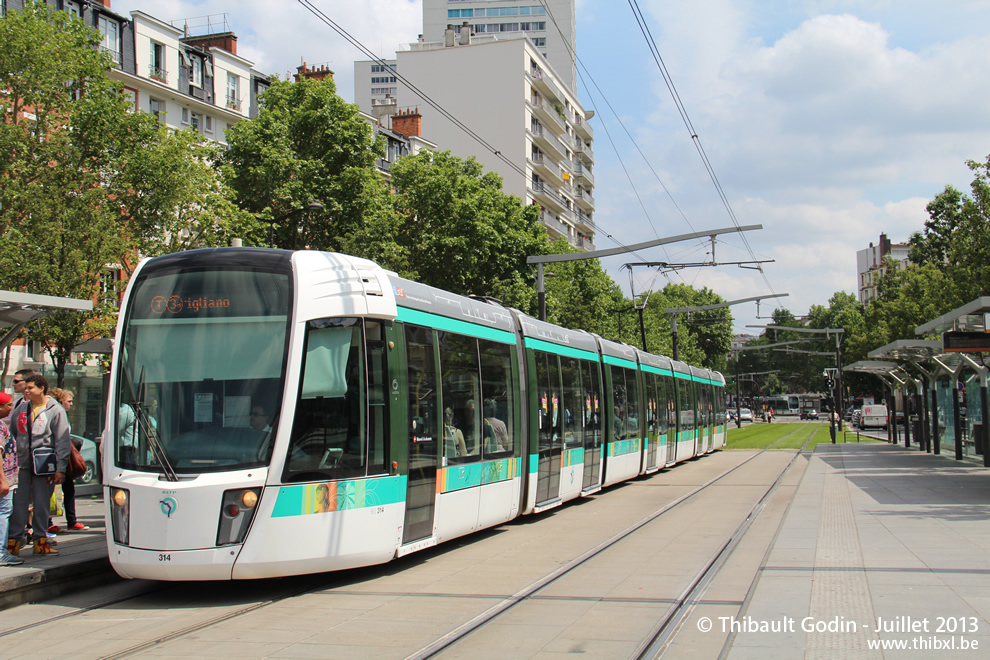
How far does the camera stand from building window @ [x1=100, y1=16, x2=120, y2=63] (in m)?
37.5

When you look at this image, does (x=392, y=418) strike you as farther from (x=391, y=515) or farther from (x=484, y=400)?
(x=484, y=400)

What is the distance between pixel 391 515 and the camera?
924 cm

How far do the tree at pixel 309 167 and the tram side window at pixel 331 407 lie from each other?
21139mm

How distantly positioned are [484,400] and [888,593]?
5.21 metres

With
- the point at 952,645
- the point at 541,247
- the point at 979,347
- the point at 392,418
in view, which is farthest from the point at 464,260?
the point at 952,645

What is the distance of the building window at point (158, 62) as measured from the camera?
4031 cm

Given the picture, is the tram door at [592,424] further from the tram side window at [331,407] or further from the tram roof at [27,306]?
the tram roof at [27,306]

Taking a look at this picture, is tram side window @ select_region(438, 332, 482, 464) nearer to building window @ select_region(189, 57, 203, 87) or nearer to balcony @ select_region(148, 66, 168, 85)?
balcony @ select_region(148, 66, 168, 85)

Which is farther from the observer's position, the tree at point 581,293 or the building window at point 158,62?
the tree at point 581,293

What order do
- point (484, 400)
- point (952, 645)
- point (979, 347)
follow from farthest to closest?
point (979, 347) < point (484, 400) < point (952, 645)

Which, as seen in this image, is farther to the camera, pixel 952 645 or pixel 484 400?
pixel 484 400

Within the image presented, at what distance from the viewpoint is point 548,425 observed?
46.9 feet

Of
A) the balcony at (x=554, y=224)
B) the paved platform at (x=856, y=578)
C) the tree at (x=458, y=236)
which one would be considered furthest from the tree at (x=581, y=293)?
the paved platform at (x=856, y=578)

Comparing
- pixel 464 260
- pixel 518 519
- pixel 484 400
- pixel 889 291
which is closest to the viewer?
pixel 484 400
